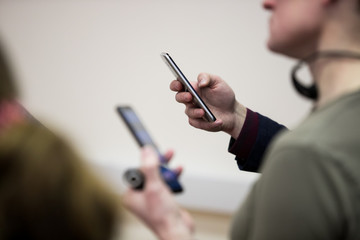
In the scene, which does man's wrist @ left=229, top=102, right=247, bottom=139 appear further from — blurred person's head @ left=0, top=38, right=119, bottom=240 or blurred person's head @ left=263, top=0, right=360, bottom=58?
blurred person's head @ left=0, top=38, right=119, bottom=240

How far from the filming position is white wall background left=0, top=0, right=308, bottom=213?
1.73m

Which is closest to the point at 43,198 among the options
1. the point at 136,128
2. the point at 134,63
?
the point at 136,128

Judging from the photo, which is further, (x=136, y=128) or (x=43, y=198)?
(x=136, y=128)

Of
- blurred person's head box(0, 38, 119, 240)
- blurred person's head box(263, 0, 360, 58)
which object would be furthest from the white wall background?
blurred person's head box(0, 38, 119, 240)

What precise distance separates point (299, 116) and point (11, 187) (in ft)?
4.59

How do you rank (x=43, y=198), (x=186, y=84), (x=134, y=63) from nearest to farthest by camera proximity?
(x=43, y=198), (x=186, y=84), (x=134, y=63)

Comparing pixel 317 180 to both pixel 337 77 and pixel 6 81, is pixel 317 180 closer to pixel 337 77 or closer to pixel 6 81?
pixel 337 77

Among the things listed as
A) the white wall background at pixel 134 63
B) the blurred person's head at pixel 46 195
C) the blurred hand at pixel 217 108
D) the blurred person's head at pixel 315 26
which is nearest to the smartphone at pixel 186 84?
the blurred hand at pixel 217 108

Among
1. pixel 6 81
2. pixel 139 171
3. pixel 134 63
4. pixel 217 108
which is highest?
pixel 6 81

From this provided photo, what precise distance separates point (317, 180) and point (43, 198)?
0.92ft

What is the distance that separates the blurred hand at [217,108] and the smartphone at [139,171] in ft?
0.30

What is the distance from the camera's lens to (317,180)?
0.51 m

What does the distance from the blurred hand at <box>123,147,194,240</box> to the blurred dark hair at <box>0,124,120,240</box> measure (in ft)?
0.27

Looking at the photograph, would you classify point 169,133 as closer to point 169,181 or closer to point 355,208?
point 169,181
